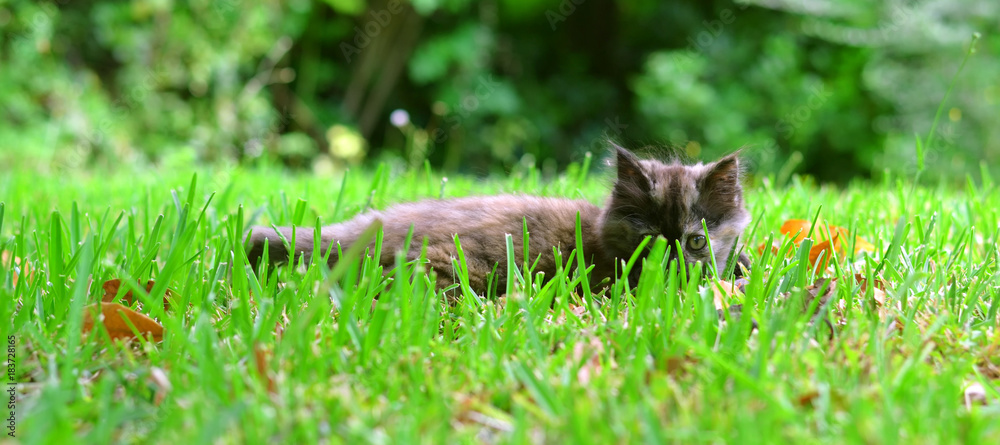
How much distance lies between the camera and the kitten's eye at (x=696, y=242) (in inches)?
81.4

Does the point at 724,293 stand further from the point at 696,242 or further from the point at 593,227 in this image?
the point at 593,227

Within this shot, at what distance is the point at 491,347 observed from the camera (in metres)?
1.34

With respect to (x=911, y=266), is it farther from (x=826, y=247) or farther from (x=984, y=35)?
(x=984, y=35)

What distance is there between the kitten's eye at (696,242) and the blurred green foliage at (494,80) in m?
3.78

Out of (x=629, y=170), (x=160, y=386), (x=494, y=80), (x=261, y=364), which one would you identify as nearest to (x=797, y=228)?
(x=629, y=170)

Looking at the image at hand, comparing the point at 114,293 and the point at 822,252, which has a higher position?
the point at 822,252

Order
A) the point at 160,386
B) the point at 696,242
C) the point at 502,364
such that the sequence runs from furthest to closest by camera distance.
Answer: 1. the point at 696,242
2. the point at 502,364
3. the point at 160,386

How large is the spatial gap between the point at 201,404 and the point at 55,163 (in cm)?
606

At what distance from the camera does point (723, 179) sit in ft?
7.14

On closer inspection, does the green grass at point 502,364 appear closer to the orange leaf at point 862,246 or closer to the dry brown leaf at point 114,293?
the dry brown leaf at point 114,293

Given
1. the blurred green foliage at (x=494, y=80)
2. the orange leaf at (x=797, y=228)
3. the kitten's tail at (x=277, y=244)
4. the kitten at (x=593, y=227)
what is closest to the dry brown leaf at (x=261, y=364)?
the kitten at (x=593, y=227)

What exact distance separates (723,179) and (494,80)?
541cm

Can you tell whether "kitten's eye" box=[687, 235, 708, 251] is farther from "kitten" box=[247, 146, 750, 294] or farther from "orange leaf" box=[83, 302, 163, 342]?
"orange leaf" box=[83, 302, 163, 342]

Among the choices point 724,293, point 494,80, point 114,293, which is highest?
point 494,80
